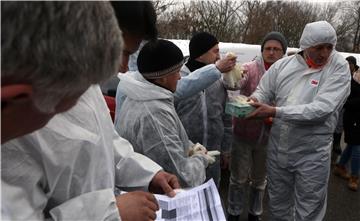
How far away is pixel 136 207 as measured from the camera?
117cm

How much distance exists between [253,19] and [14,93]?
86.2 ft

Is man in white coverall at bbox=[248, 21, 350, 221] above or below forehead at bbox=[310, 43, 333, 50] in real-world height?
below

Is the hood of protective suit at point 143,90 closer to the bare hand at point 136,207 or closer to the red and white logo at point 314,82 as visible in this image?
the bare hand at point 136,207

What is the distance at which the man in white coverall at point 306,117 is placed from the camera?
9.29 feet

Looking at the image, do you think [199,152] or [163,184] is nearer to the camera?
[163,184]

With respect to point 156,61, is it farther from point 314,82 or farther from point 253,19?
point 253,19

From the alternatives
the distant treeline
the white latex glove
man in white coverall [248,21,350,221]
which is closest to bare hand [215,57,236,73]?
man in white coverall [248,21,350,221]

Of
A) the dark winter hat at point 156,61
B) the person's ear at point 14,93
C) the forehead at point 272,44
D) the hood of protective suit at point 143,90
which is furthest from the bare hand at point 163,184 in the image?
the forehead at point 272,44

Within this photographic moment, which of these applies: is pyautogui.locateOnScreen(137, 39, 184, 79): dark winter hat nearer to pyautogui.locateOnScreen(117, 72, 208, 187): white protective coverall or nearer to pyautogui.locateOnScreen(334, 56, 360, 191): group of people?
pyautogui.locateOnScreen(117, 72, 208, 187): white protective coverall

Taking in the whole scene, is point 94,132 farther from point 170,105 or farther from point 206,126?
point 206,126

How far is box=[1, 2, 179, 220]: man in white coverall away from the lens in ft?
2.99

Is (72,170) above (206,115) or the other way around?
above

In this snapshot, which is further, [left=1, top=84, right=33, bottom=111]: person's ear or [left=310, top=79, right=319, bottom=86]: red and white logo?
[left=310, top=79, right=319, bottom=86]: red and white logo

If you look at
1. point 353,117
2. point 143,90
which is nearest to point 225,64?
point 143,90
